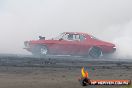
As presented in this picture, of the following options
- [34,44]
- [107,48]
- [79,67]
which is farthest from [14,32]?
[79,67]

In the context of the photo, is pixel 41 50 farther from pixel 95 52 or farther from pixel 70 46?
pixel 95 52

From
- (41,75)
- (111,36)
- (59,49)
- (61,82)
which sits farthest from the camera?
(111,36)

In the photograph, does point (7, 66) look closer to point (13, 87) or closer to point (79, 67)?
point (79, 67)

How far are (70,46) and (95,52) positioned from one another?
52.6 inches

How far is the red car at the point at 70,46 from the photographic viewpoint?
71.9 ft

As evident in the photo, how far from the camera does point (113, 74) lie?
13250mm

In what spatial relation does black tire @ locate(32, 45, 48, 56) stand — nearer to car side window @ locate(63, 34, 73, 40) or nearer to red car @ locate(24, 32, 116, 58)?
red car @ locate(24, 32, 116, 58)

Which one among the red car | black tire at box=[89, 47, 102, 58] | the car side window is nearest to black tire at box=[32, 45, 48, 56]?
the red car

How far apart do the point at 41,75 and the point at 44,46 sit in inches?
384

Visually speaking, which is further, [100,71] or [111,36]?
[111,36]

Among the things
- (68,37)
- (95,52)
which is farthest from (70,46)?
(95,52)

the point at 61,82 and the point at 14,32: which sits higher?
the point at 14,32

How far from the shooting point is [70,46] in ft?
72.0

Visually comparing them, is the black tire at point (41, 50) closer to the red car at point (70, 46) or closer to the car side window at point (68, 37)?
the red car at point (70, 46)
